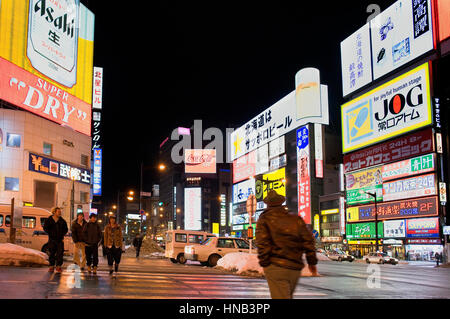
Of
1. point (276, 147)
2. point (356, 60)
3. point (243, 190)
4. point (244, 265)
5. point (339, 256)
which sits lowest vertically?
point (339, 256)

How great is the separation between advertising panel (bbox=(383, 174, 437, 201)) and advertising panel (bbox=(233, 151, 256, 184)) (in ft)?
141

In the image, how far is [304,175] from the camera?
75625mm

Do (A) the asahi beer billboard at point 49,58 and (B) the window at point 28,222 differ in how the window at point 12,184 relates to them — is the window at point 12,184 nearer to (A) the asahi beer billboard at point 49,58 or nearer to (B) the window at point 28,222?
(A) the asahi beer billboard at point 49,58

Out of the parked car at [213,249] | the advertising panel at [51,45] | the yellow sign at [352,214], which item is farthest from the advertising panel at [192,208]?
the parked car at [213,249]

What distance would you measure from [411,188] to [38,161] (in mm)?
40246

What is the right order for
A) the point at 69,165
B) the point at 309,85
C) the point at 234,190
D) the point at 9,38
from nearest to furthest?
1. the point at 9,38
2. the point at 69,165
3. the point at 309,85
4. the point at 234,190

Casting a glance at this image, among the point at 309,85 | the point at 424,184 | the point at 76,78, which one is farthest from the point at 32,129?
the point at 309,85

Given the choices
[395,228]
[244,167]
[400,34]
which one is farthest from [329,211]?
[244,167]

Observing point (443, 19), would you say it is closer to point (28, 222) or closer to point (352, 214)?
point (352, 214)

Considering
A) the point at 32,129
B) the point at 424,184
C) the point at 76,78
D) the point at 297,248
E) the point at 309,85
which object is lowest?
the point at 297,248

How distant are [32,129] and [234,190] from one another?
2735 inches

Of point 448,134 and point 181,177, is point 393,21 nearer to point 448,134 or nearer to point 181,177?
point 448,134

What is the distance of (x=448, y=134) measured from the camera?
50781 millimetres

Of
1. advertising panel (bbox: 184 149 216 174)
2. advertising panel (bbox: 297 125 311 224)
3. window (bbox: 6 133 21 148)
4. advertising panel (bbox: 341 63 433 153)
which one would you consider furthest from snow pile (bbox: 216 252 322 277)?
advertising panel (bbox: 184 149 216 174)
